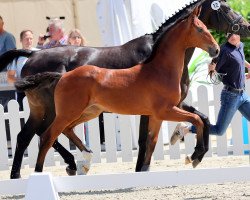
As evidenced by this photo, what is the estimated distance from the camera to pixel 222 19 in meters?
9.01

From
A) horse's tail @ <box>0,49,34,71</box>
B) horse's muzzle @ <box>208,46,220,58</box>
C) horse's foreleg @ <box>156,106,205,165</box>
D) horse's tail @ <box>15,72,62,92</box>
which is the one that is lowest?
horse's foreleg @ <box>156,106,205,165</box>

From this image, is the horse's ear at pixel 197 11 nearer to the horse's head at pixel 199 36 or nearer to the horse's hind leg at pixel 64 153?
the horse's head at pixel 199 36

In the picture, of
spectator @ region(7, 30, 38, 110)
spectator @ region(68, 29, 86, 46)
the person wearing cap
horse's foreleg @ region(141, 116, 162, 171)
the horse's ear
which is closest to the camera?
the horse's ear

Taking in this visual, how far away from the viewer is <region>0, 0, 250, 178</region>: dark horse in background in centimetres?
896

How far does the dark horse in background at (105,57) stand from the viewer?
8961 millimetres

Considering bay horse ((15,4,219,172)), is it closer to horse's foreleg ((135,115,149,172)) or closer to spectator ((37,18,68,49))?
horse's foreleg ((135,115,149,172))

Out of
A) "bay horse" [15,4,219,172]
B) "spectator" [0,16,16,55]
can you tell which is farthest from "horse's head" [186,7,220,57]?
"spectator" [0,16,16,55]

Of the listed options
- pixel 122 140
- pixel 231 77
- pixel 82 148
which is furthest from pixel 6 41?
pixel 231 77

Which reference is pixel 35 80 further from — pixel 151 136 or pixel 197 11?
pixel 197 11

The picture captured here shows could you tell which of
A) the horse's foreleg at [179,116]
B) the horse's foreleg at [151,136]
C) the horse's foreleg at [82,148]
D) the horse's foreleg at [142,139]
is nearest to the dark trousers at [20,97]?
the horse's foreleg at [82,148]

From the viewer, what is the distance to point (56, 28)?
11.2 m

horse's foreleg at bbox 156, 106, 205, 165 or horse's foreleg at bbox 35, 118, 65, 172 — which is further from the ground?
horse's foreleg at bbox 156, 106, 205, 165

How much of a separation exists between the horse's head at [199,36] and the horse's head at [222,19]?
2.38 ft

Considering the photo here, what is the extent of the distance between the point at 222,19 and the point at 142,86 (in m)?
1.41
